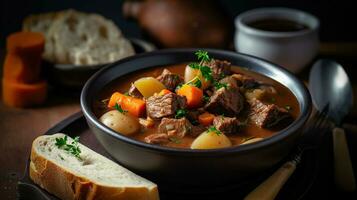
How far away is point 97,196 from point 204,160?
0.52 metres

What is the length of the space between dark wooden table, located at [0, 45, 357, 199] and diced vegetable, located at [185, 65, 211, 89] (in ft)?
3.45

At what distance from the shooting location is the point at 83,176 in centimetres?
257

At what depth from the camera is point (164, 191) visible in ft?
8.73

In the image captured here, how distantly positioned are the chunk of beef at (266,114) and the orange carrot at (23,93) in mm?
1673

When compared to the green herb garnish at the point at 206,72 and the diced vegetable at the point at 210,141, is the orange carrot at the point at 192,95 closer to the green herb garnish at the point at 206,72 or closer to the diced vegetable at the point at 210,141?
the green herb garnish at the point at 206,72

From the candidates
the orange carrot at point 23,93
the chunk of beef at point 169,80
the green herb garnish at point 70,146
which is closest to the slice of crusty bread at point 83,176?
the green herb garnish at point 70,146

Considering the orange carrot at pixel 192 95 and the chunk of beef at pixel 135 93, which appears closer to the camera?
the orange carrot at pixel 192 95

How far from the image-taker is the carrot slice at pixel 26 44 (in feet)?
12.2

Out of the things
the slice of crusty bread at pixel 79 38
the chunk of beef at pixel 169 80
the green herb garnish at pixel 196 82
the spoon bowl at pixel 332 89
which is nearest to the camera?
the green herb garnish at pixel 196 82

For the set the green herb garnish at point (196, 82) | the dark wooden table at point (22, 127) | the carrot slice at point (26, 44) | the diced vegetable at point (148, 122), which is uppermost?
the green herb garnish at point (196, 82)

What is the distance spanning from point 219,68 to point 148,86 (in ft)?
1.34

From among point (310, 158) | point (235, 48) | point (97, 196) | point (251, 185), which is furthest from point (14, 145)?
point (235, 48)

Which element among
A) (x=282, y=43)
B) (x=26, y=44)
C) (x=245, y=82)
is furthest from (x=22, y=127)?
(x=282, y=43)

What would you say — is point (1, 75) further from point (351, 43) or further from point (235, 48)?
point (351, 43)
